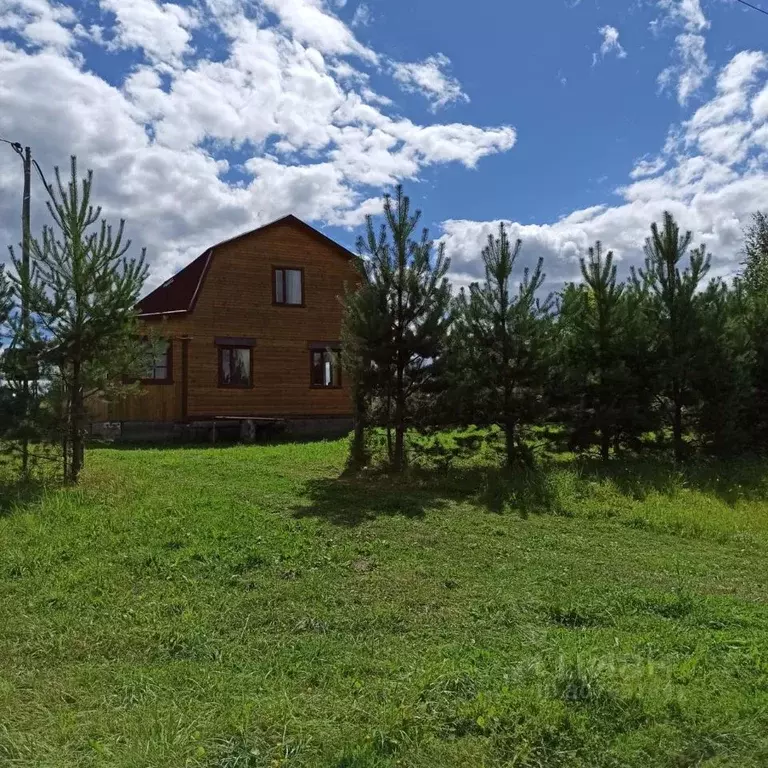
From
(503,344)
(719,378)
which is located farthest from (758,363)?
(503,344)

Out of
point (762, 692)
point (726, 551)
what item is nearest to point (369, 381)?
point (726, 551)

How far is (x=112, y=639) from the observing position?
185 inches

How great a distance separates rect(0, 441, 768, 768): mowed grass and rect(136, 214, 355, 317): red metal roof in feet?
37.2

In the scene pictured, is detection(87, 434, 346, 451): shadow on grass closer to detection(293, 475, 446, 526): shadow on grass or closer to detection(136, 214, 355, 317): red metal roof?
detection(136, 214, 355, 317): red metal roof

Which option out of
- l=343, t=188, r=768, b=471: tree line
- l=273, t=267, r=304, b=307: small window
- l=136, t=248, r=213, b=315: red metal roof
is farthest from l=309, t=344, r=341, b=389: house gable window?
l=343, t=188, r=768, b=471: tree line

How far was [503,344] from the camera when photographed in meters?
12.2

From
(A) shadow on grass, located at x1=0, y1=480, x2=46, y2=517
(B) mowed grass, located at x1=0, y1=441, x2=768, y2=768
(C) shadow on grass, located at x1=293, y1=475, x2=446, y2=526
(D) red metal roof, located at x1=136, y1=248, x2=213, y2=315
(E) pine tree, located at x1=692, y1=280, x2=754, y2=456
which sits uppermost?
(D) red metal roof, located at x1=136, y1=248, x2=213, y2=315

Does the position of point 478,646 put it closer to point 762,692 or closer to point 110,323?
point 762,692

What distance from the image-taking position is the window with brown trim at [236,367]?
20.5 meters

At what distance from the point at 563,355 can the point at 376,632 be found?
959 cm

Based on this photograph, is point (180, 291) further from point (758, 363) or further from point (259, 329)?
point (758, 363)

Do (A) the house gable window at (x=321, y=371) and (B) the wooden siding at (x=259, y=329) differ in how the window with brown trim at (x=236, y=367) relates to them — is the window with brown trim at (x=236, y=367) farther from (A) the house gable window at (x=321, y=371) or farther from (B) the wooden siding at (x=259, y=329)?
(A) the house gable window at (x=321, y=371)

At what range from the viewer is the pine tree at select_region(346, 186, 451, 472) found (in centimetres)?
1180

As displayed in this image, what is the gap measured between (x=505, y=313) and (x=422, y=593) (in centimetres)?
744
